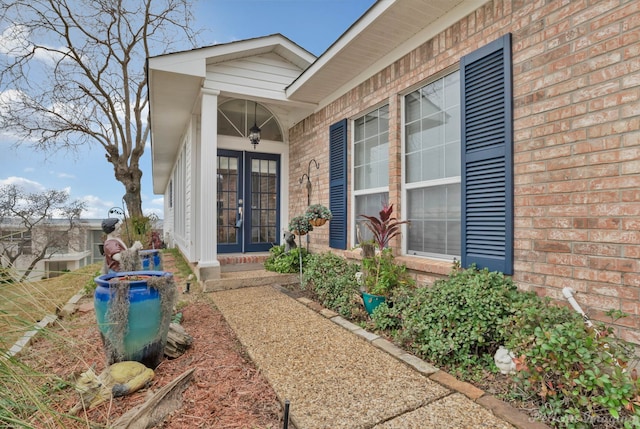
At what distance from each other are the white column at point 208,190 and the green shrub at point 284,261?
1074 millimetres

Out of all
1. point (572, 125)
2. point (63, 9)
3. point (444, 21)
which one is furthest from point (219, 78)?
point (63, 9)

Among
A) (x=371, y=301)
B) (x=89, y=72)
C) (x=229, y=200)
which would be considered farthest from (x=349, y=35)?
(x=89, y=72)

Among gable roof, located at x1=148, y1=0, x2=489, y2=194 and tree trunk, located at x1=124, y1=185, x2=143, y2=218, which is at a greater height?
gable roof, located at x1=148, y1=0, x2=489, y2=194

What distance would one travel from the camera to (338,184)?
5.32 metres

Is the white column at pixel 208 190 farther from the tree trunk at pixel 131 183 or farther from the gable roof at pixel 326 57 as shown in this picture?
the tree trunk at pixel 131 183

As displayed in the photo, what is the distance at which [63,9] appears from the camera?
9.94 metres

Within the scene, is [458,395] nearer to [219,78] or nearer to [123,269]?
[123,269]

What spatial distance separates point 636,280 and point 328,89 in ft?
15.3

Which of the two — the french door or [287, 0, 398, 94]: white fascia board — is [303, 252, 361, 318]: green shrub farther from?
[287, 0, 398, 94]: white fascia board

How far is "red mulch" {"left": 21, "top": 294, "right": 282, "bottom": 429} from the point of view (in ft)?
6.02

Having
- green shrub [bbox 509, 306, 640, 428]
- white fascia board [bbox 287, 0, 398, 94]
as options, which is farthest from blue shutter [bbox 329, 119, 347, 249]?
green shrub [bbox 509, 306, 640, 428]

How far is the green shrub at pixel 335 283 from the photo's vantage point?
150 inches

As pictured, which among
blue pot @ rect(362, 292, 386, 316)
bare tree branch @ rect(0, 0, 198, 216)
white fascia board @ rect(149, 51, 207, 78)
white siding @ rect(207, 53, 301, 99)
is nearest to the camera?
blue pot @ rect(362, 292, 386, 316)

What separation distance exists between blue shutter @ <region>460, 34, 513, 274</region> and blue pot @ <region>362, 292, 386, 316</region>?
942mm
